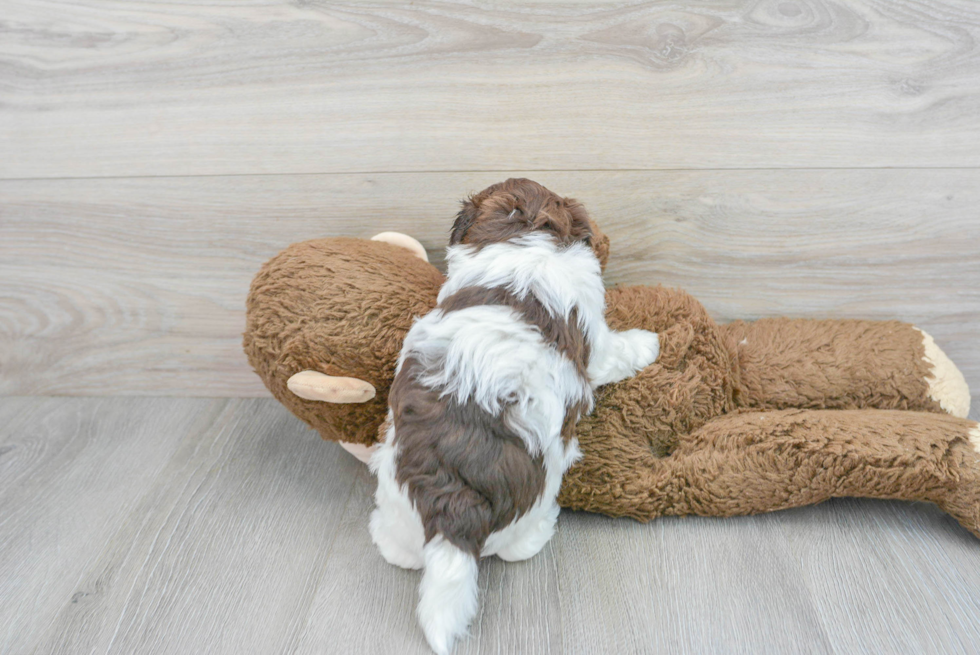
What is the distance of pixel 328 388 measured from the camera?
2.65 feet

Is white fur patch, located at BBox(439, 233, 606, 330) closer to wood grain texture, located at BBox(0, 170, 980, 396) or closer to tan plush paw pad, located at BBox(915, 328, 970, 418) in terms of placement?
wood grain texture, located at BBox(0, 170, 980, 396)

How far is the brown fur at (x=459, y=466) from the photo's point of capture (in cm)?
71

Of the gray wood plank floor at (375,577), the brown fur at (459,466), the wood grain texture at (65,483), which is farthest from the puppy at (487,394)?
the wood grain texture at (65,483)

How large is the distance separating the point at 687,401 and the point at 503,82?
21.1 inches

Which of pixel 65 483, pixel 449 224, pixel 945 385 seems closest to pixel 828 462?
pixel 945 385

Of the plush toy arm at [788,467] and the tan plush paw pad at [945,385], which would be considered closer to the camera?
the plush toy arm at [788,467]

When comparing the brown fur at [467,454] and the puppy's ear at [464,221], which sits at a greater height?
the puppy's ear at [464,221]

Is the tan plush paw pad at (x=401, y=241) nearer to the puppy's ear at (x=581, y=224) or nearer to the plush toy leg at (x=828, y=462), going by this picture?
the puppy's ear at (x=581, y=224)

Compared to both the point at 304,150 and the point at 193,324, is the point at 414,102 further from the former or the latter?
the point at 193,324

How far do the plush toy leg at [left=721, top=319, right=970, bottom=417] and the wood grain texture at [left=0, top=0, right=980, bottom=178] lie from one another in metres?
0.28

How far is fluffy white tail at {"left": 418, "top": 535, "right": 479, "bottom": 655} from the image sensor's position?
2.31ft

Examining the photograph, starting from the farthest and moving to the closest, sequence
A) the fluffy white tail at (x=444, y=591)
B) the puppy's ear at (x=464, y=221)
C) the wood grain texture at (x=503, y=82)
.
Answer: the wood grain texture at (x=503, y=82) < the puppy's ear at (x=464, y=221) < the fluffy white tail at (x=444, y=591)

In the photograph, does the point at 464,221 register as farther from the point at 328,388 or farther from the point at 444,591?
the point at 444,591

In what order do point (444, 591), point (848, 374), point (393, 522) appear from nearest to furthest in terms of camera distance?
point (444, 591), point (393, 522), point (848, 374)
